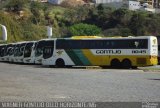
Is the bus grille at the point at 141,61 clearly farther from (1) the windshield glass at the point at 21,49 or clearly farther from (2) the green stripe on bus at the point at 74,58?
(1) the windshield glass at the point at 21,49

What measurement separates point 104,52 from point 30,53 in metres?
11.5

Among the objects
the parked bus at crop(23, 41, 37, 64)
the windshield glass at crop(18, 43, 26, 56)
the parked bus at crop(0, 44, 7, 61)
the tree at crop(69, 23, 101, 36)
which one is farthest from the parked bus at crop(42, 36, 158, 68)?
the tree at crop(69, 23, 101, 36)

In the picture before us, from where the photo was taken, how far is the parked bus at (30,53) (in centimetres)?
4699

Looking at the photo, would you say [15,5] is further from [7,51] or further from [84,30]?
[7,51]

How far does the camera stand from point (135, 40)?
3731 cm

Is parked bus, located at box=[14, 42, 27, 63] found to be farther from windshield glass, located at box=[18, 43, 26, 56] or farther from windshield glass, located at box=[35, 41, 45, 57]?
windshield glass, located at box=[35, 41, 45, 57]

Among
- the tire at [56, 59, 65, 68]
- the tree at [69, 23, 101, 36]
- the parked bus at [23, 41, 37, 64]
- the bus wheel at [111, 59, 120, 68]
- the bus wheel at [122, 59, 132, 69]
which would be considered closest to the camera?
the bus wheel at [122, 59, 132, 69]

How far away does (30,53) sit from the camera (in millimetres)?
47750

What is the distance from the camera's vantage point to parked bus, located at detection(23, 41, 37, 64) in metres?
47.0

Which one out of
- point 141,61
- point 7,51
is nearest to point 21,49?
point 7,51

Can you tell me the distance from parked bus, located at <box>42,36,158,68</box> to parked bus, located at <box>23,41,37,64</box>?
5.19m

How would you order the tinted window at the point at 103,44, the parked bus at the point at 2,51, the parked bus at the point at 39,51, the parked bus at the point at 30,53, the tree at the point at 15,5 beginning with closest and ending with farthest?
1. the tinted window at the point at 103,44
2. the parked bus at the point at 39,51
3. the parked bus at the point at 30,53
4. the parked bus at the point at 2,51
5. the tree at the point at 15,5

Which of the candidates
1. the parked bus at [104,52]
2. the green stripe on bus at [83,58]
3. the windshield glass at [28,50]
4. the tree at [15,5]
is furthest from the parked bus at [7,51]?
the tree at [15,5]

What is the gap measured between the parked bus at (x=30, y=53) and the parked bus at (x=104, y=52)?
5.19 meters
